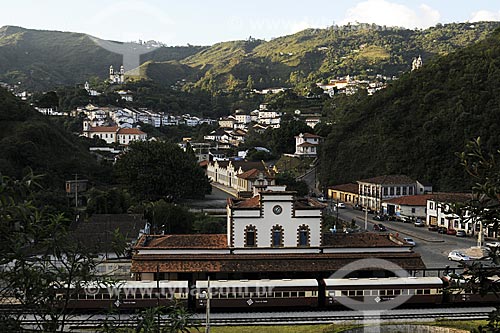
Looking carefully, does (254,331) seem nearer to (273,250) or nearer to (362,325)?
(362,325)

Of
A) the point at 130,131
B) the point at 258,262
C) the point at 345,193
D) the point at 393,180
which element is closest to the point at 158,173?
the point at 345,193

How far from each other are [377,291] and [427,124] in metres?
42.2

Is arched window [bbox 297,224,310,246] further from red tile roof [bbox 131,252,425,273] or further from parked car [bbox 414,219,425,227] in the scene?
parked car [bbox 414,219,425,227]

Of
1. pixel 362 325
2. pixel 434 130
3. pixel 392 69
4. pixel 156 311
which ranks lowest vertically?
pixel 362 325

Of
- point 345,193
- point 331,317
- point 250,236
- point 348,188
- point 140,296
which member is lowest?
point 331,317

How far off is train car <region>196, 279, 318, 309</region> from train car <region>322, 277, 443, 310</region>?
0.76 m

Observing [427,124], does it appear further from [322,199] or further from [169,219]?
[169,219]

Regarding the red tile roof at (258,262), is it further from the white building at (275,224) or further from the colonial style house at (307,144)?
the colonial style house at (307,144)

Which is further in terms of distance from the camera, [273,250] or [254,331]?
[273,250]

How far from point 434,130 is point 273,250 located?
40873 mm

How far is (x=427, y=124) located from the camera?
2450 inches

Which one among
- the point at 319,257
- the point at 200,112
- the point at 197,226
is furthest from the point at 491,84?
the point at 200,112

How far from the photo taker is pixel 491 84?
63.6 meters

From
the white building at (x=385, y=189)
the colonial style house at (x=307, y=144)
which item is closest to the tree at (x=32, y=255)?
the white building at (x=385, y=189)
